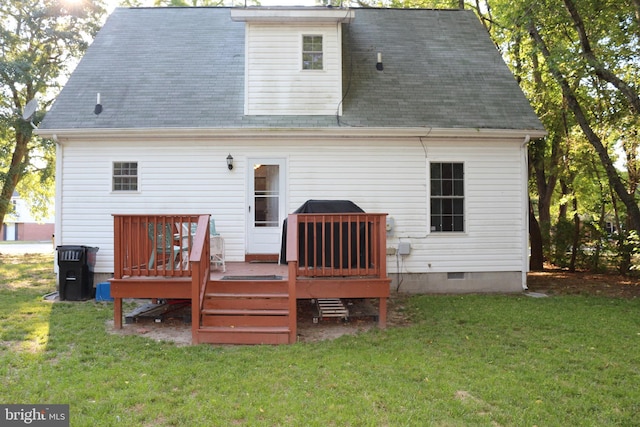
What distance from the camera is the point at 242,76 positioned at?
916cm

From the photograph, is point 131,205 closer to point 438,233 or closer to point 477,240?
point 438,233

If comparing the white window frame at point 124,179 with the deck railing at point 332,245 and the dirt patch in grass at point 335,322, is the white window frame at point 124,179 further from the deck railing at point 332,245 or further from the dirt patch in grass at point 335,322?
the deck railing at point 332,245

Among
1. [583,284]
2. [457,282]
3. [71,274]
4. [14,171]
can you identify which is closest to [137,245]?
[71,274]

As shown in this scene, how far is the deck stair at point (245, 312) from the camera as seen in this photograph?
5.15 m

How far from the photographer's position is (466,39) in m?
10.4

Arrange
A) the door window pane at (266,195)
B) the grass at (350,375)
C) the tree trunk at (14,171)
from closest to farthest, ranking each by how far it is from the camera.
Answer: the grass at (350,375)
the door window pane at (266,195)
the tree trunk at (14,171)

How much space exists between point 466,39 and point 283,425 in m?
10.1

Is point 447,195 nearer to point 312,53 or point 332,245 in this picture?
point 332,245

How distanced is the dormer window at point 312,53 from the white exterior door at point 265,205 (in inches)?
84.5

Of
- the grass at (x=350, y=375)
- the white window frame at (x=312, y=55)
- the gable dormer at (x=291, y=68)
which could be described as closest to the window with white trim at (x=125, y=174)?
the gable dormer at (x=291, y=68)

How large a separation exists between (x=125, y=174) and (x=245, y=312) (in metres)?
4.59

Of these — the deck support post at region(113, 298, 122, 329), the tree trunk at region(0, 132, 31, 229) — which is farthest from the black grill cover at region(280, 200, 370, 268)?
the tree trunk at region(0, 132, 31, 229)

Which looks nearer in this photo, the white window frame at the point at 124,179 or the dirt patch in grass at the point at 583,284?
the white window frame at the point at 124,179

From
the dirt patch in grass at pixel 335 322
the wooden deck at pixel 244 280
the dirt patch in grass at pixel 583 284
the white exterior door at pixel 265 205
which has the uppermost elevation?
the white exterior door at pixel 265 205
